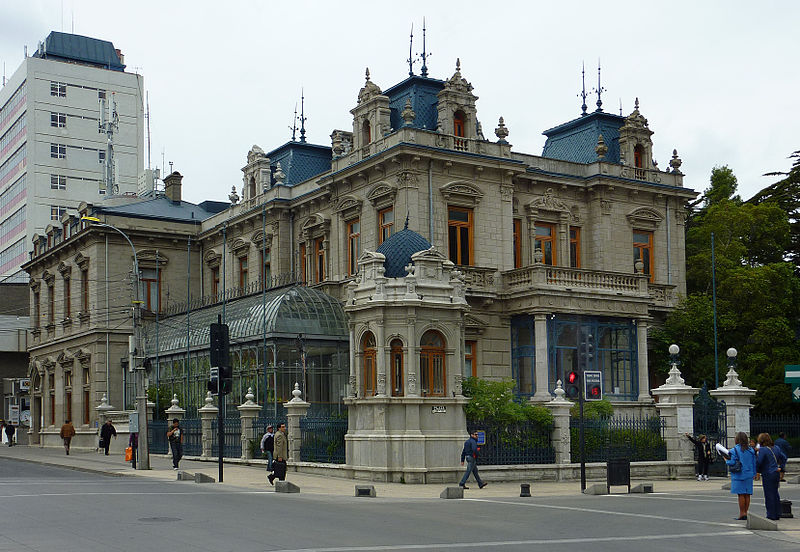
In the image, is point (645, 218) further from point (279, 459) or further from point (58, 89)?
point (58, 89)

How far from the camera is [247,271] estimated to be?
51688 millimetres

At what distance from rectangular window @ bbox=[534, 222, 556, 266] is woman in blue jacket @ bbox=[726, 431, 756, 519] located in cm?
2500

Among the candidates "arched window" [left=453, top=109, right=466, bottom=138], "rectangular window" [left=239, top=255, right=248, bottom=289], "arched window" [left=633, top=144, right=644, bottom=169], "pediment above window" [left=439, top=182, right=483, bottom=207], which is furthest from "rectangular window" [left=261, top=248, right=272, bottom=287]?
"arched window" [left=633, top=144, right=644, bottom=169]

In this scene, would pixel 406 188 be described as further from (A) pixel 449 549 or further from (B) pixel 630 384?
(A) pixel 449 549

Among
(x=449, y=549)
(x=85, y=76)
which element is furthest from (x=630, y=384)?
(x=85, y=76)

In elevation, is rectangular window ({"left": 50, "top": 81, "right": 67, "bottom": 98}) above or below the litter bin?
above

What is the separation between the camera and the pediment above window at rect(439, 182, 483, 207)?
40125 mm

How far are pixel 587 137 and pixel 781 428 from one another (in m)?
17.8

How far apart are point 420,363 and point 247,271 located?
24.4 metres

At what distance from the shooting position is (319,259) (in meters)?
45.9

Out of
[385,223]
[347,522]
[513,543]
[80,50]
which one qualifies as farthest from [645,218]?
[80,50]

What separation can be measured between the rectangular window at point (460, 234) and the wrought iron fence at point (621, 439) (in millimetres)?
10586

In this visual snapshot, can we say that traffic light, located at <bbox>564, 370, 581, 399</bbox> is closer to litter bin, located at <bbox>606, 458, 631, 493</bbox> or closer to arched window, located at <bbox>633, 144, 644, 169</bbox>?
litter bin, located at <bbox>606, 458, 631, 493</bbox>

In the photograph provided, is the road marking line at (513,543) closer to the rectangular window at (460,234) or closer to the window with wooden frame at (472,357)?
the window with wooden frame at (472,357)
